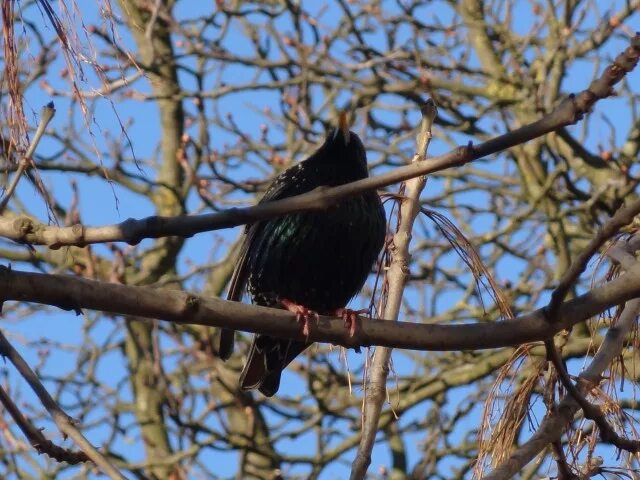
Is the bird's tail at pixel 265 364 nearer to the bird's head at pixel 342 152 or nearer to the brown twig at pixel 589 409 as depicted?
the bird's head at pixel 342 152

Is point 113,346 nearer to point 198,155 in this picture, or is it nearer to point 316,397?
point 198,155

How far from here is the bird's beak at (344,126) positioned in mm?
5143

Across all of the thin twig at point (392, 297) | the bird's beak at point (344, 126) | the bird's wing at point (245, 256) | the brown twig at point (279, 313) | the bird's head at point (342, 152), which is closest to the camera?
the brown twig at point (279, 313)

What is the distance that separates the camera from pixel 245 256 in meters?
5.28

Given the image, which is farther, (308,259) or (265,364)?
(265,364)

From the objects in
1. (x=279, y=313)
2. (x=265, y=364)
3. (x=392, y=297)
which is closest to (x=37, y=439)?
(x=279, y=313)

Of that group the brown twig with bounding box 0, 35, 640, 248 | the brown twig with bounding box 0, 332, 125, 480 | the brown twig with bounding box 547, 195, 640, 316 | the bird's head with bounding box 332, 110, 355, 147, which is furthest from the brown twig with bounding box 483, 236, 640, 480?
the bird's head with bounding box 332, 110, 355, 147

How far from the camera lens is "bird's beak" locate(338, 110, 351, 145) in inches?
202

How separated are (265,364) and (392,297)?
4.75 feet

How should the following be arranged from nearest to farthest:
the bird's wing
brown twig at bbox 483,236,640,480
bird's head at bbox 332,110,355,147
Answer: brown twig at bbox 483,236,640,480 → the bird's wing → bird's head at bbox 332,110,355,147

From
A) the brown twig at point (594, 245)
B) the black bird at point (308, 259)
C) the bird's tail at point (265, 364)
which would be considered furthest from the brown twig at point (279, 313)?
the bird's tail at point (265, 364)

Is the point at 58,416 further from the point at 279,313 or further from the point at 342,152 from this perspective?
the point at 342,152

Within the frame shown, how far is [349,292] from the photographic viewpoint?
16.8 ft

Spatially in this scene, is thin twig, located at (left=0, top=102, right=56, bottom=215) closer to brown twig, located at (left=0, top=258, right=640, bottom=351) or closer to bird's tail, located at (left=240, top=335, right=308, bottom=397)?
brown twig, located at (left=0, top=258, right=640, bottom=351)
